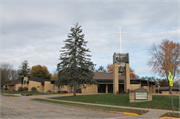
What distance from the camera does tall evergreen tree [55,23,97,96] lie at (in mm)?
25770

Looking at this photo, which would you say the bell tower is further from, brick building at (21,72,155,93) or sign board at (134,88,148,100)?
sign board at (134,88,148,100)

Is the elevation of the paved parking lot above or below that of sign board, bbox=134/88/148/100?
below

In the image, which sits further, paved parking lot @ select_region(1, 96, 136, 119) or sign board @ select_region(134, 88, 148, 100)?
sign board @ select_region(134, 88, 148, 100)

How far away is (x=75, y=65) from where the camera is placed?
26062 mm

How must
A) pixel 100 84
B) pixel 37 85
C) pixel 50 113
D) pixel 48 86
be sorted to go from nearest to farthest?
pixel 50 113, pixel 100 84, pixel 48 86, pixel 37 85

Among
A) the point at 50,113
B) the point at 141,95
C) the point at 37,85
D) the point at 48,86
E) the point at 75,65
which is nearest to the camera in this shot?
the point at 50,113

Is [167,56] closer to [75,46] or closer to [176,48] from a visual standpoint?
[176,48]

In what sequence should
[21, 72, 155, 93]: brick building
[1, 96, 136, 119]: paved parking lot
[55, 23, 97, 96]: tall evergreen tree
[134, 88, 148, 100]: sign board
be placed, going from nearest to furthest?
[1, 96, 136, 119]: paved parking lot < [134, 88, 148, 100]: sign board < [55, 23, 97, 96]: tall evergreen tree < [21, 72, 155, 93]: brick building

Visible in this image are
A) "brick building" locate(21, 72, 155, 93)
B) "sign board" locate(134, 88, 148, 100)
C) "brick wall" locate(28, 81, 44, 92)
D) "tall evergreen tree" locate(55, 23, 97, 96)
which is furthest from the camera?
"brick wall" locate(28, 81, 44, 92)

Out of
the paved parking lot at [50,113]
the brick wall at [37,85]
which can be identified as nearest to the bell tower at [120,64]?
the paved parking lot at [50,113]

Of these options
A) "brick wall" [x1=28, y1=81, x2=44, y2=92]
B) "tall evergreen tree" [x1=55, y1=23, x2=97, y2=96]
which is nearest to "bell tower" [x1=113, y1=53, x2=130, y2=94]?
"tall evergreen tree" [x1=55, y1=23, x2=97, y2=96]

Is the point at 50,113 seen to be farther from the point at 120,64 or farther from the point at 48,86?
the point at 48,86

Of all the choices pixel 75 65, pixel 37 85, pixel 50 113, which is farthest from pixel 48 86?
pixel 50 113

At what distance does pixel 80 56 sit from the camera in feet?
87.0
